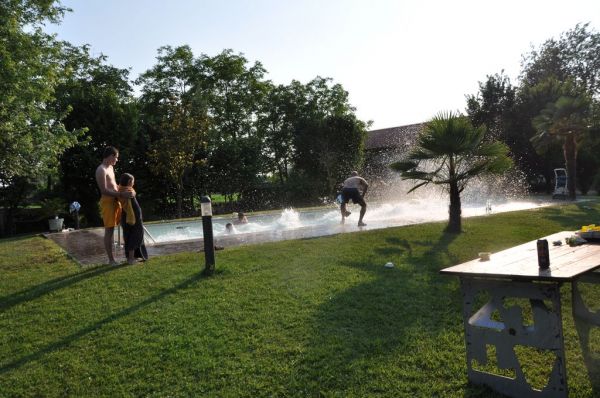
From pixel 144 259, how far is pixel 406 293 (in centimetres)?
400

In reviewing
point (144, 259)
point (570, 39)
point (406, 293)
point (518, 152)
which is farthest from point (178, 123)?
point (570, 39)

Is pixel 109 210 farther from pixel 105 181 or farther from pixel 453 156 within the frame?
pixel 453 156

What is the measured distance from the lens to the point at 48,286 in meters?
5.29

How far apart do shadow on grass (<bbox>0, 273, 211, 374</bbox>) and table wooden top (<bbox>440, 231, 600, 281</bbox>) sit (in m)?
3.06

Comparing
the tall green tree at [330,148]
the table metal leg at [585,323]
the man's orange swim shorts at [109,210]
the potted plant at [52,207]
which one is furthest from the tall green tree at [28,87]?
the tall green tree at [330,148]

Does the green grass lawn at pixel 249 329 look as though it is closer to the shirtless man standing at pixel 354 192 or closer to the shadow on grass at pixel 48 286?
the shadow on grass at pixel 48 286

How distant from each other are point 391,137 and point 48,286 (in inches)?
1251

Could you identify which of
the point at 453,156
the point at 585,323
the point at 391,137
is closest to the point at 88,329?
the point at 585,323

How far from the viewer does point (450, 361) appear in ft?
9.84

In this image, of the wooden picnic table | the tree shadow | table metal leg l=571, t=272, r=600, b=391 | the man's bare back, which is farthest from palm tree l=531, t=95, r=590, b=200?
the man's bare back

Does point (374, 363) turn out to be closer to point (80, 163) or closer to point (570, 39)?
point (80, 163)

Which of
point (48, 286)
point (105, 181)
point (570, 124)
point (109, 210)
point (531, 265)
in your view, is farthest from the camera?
point (570, 124)

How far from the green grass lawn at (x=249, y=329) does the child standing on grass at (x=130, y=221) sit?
327mm

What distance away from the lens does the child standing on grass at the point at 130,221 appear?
6.16 m
